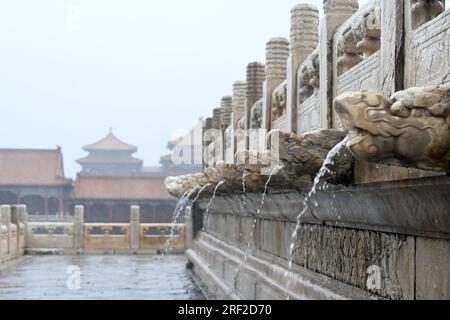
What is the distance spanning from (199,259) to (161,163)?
43385mm

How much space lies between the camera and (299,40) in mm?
8133

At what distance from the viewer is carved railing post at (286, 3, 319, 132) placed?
7.96 m

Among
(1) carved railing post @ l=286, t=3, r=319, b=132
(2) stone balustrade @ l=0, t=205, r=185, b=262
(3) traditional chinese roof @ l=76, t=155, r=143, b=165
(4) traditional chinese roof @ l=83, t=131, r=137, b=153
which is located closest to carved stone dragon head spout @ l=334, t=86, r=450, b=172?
(1) carved railing post @ l=286, t=3, r=319, b=132

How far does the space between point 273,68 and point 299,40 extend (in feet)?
5.42

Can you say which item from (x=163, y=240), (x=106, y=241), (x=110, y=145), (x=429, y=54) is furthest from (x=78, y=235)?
(x=110, y=145)

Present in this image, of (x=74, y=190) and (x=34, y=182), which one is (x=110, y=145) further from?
(x=74, y=190)

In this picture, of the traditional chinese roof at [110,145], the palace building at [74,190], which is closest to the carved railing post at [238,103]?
the palace building at [74,190]

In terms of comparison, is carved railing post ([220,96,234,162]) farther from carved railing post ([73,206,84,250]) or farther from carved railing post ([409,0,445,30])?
carved railing post ([409,0,445,30])

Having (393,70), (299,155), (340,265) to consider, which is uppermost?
(393,70)

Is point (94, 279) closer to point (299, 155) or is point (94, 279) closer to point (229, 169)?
point (229, 169)

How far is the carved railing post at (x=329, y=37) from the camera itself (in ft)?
21.6

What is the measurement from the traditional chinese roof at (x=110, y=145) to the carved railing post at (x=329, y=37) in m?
52.2
